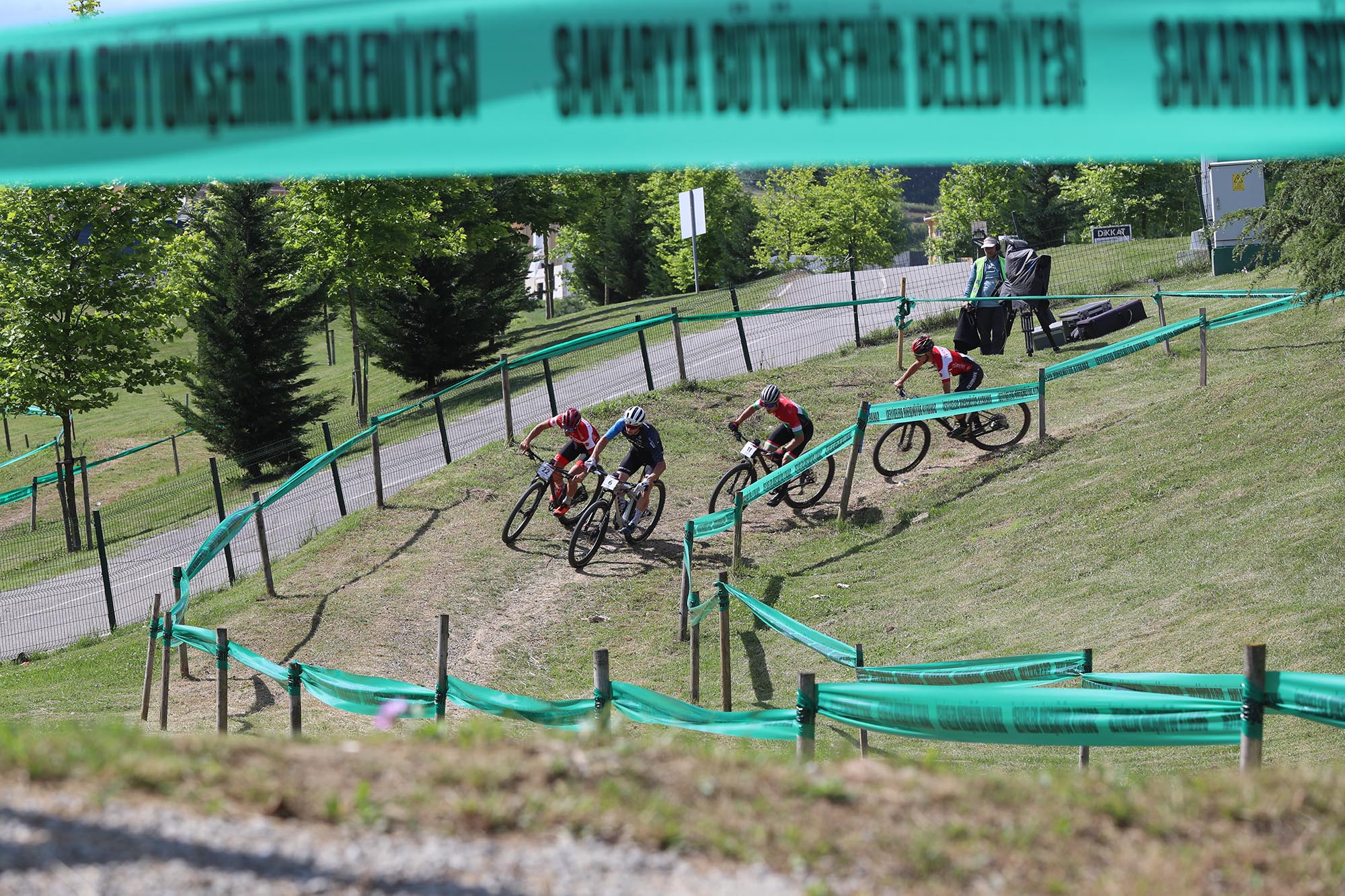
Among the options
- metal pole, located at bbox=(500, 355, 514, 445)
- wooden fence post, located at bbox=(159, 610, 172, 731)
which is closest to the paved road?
metal pole, located at bbox=(500, 355, 514, 445)

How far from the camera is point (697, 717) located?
7484mm

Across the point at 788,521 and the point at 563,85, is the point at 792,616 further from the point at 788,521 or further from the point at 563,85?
the point at 563,85

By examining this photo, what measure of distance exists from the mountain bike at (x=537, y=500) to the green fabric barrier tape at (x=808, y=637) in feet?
16.7

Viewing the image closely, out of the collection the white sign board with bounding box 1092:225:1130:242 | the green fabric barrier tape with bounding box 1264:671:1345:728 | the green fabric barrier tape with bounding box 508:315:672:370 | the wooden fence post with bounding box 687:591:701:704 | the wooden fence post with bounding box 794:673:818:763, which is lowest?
the wooden fence post with bounding box 687:591:701:704

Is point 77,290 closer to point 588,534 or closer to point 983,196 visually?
point 588,534

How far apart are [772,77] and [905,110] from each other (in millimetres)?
590

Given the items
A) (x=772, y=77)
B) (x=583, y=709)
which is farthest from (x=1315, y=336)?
(x=772, y=77)

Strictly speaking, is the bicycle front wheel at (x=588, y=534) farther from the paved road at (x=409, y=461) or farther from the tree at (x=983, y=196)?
the tree at (x=983, y=196)

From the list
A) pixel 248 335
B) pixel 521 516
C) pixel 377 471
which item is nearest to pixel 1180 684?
pixel 521 516

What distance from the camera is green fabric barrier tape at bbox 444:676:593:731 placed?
8039 millimetres

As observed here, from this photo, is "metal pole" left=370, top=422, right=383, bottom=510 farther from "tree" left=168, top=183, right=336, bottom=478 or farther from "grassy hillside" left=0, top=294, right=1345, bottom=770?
"tree" left=168, top=183, right=336, bottom=478

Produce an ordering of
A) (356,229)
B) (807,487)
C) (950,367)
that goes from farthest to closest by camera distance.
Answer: (356,229) → (807,487) → (950,367)

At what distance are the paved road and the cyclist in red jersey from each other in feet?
27.5

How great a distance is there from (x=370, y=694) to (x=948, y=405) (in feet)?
32.6
